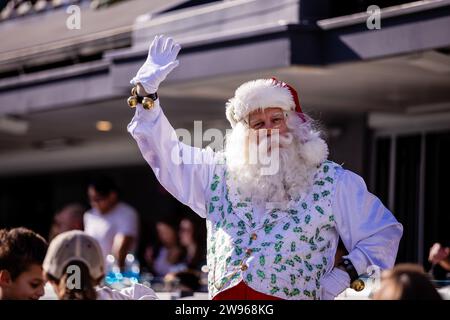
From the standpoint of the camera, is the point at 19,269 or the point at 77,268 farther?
the point at 77,268

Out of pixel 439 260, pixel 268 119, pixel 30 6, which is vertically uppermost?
pixel 30 6

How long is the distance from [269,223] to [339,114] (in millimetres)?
7335

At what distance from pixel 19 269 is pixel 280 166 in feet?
3.96

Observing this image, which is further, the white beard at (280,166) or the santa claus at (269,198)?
the white beard at (280,166)

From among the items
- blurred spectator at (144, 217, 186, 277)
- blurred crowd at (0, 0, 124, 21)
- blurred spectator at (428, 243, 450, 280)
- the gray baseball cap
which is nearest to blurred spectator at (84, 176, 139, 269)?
blurred spectator at (144, 217, 186, 277)

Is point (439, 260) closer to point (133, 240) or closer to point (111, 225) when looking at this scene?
point (133, 240)

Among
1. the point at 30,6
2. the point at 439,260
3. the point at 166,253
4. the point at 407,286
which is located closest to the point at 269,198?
the point at 407,286

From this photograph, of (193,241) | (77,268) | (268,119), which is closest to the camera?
(268,119)

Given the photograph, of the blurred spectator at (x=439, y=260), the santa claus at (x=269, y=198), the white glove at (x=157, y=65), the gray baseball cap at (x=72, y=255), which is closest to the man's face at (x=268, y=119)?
the santa claus at (x=269, y=198)

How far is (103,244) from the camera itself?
386 inches

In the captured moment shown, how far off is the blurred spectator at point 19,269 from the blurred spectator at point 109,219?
520 centimetres

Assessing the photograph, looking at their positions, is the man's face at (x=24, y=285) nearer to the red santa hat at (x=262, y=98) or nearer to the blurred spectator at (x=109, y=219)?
the red santa hat at (x=262, y=98)

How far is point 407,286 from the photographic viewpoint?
10.3 ft

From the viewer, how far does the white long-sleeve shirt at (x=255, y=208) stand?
14.3 feet
